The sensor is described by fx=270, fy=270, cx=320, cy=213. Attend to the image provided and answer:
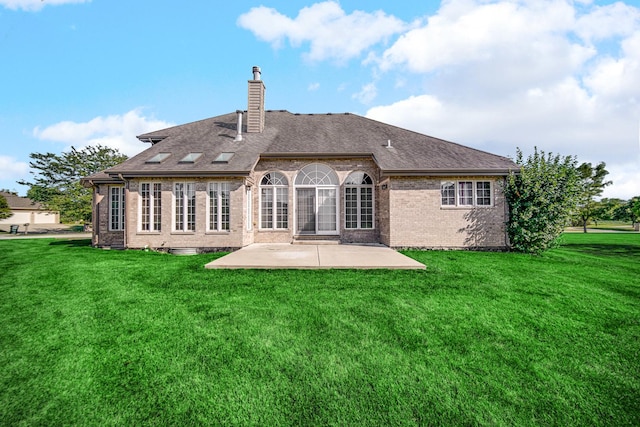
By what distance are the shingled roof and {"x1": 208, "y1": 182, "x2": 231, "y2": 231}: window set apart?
64 centimetres

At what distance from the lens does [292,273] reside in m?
7.02

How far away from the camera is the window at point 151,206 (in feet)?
38.6

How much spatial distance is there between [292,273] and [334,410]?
427 centimetres

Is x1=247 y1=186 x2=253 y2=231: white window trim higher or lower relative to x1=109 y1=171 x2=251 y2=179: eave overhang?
lower

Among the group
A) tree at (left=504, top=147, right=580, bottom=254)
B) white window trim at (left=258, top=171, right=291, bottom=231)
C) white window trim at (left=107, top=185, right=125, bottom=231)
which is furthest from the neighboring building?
tree at (left=504, top=147, right=580, bottom=254)

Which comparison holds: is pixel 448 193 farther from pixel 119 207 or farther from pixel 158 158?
pixel 119 207

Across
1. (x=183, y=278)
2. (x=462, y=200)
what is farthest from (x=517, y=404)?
(x=462, y=200)

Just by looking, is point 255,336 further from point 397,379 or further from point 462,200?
point 462,200

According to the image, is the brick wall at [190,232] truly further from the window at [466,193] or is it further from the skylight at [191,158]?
the window at [466,193]

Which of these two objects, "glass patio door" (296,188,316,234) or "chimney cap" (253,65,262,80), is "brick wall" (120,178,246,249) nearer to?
"glass patio door" (296,188,316,234)

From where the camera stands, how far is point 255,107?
48.3ft

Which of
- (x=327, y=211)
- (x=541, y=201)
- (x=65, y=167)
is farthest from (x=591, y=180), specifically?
(x=65, y=167)

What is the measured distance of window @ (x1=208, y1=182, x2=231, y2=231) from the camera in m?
11.4

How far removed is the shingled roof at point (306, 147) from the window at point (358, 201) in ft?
3.81
